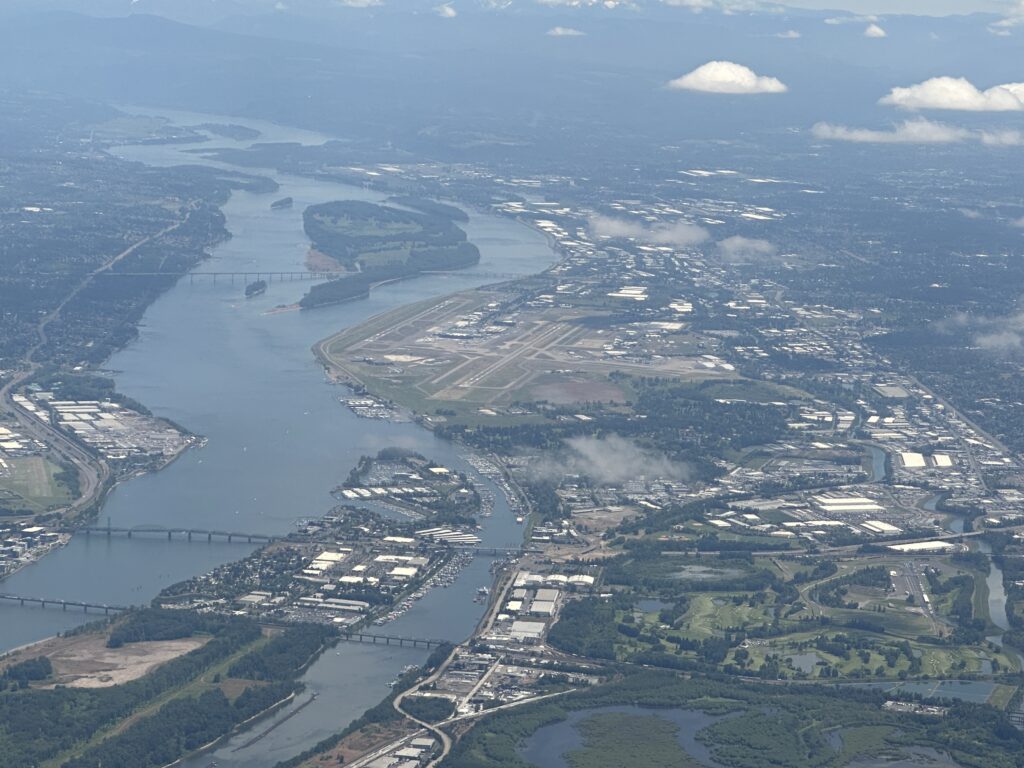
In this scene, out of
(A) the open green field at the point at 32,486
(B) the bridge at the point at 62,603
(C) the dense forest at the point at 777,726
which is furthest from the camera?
(A) the open green field at the point at 32,486

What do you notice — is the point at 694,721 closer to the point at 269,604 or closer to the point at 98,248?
the point at 269,604

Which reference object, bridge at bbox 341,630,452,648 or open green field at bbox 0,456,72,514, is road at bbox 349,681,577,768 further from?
open green field at bbox 0,456,72,514

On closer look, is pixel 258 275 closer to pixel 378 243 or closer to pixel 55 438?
pixel 378 243

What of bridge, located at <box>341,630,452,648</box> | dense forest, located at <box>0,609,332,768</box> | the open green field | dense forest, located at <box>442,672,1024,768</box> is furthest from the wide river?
dense forest, located at <box>442,672,1024,768</box>

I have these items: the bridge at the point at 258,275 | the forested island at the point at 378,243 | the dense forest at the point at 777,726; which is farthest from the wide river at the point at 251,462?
the dense forest at the point at 777,726

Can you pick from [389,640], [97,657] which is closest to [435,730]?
[389,640]

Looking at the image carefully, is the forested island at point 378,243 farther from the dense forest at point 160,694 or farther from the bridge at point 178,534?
the dense forest at point 160,694

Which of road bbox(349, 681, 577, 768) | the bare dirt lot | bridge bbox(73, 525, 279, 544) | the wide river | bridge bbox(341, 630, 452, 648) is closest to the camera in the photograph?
A: road bbox(349, 681, 577, 768)
